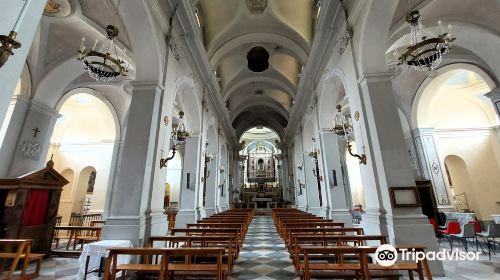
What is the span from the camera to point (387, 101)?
4059mm

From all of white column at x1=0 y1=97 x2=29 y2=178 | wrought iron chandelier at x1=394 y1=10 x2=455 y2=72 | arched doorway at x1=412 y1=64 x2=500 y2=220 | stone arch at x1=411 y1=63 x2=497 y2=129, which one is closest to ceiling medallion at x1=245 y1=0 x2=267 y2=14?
wrought iron chandelier at x1=394 y1=10 x2=455 y2=72

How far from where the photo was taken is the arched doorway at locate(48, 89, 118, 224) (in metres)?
12.2

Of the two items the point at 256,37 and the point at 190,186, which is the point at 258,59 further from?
the point at 190,186

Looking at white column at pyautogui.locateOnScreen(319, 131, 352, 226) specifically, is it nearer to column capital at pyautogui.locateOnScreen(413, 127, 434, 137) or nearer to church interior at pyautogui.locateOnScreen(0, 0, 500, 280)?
church interior at pyautogui.locateOnScreen(0, 0, 500, 280)

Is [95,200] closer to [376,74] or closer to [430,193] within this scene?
[376,74]

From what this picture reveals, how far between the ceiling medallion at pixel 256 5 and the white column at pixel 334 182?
490cm

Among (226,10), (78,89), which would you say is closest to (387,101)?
(226,10)

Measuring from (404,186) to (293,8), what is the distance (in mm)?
6498

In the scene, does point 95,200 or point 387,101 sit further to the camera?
point 95,200

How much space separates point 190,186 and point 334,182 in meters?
4.45

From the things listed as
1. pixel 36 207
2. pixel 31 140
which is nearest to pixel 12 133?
pixel 31 140

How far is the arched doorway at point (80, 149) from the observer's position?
482 inches

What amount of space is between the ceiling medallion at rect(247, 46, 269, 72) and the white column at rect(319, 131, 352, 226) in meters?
4.97

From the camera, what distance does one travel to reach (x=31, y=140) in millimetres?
6293
